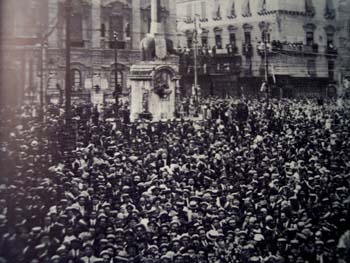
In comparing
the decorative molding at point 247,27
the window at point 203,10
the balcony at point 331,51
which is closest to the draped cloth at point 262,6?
the decorative molding at point 247,27

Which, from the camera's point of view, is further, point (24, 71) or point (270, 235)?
point (270, 235)

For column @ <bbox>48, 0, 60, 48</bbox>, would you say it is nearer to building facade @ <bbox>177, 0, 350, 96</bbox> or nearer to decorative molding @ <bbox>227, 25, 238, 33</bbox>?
building facade @ <bbox>177, 0, 350, 96</bbox>

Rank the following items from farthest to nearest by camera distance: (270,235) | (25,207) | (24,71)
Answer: (270,235) < (24,71) < (25,207)

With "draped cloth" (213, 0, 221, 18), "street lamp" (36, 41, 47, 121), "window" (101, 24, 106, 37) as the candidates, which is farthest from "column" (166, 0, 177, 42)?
"street lamp" (36, 41, 47, 121)

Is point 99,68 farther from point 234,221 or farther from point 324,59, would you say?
point 324,59

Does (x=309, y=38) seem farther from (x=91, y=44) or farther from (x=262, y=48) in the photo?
(x=91, y=44)

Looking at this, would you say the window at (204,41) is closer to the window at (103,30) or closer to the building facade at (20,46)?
the window at (103,30)

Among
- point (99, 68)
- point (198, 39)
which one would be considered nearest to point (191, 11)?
point (198, 39)
